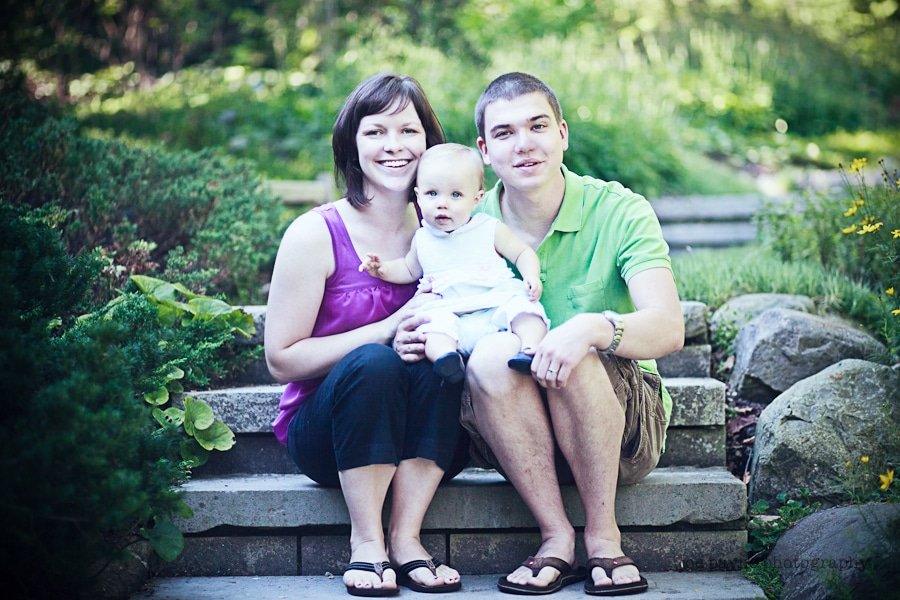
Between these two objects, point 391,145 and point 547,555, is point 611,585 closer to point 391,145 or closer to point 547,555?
point 547,555

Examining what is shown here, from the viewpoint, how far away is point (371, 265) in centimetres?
265

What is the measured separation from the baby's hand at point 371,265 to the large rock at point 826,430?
4.42 feet

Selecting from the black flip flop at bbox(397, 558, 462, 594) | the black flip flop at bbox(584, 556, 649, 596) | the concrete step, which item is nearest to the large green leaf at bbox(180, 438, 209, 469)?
the concrete step

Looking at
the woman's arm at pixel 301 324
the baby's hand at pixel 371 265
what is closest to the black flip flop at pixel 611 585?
the woman's arm at pixel 301 324

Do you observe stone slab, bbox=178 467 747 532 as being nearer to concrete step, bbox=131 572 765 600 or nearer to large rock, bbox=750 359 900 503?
concrete step, bbox=131 572 765 600

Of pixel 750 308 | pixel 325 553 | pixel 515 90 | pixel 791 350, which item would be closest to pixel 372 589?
pixel 325 553

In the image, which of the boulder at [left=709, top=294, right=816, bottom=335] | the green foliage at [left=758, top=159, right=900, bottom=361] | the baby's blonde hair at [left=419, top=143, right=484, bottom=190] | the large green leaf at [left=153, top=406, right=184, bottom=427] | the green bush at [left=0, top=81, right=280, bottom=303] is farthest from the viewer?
the green bush at [left=0, top=81, right=280, bottom=303]

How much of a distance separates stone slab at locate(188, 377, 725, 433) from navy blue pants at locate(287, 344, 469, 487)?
1.31 feet

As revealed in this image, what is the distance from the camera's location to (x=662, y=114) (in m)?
8.01

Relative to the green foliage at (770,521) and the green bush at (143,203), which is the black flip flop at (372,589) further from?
the green bush at (143,203)

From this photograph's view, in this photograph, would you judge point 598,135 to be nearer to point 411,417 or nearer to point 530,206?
point 530,206

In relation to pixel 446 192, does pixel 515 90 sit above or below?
above

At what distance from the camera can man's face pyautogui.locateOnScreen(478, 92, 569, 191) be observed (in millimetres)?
2635

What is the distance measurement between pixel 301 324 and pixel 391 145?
59 centimetres
